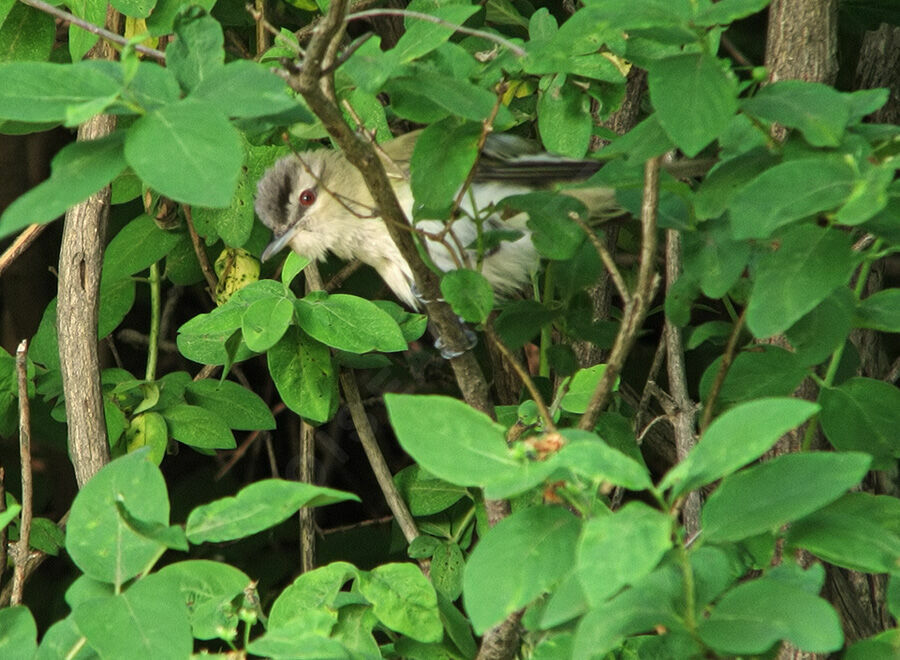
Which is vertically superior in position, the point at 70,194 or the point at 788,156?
the point at 70,194

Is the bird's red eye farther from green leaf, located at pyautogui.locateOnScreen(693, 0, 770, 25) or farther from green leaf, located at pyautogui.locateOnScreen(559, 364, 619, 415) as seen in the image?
green leaf, located at pyautogui.locateOnScreen(693, 0, 770, 25)

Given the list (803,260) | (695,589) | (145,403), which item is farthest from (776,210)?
(145,403)

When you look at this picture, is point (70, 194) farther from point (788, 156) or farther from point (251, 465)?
point (251, 465)

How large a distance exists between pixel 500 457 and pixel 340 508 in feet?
7.71

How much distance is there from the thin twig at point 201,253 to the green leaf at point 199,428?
0.38m

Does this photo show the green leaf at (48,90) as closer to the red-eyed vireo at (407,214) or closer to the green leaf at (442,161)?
the green leaf at (442,161)

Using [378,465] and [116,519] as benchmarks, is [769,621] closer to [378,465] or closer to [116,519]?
[116,519]

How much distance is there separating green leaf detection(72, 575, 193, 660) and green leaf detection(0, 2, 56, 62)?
1328 millimetres

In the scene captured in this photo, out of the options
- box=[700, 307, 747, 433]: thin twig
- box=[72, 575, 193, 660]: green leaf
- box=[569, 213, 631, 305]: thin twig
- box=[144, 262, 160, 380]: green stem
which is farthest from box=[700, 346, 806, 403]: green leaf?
A: box=[144, 262, 160, 380]: green stem

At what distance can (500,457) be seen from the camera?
3.13 feet

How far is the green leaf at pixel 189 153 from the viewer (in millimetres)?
927

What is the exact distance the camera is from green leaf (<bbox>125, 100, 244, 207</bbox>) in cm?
93

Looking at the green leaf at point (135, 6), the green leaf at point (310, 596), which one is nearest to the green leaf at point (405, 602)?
the green leaf at point (310, 596)

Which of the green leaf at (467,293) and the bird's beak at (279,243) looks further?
the bird's beak at (279,243)
